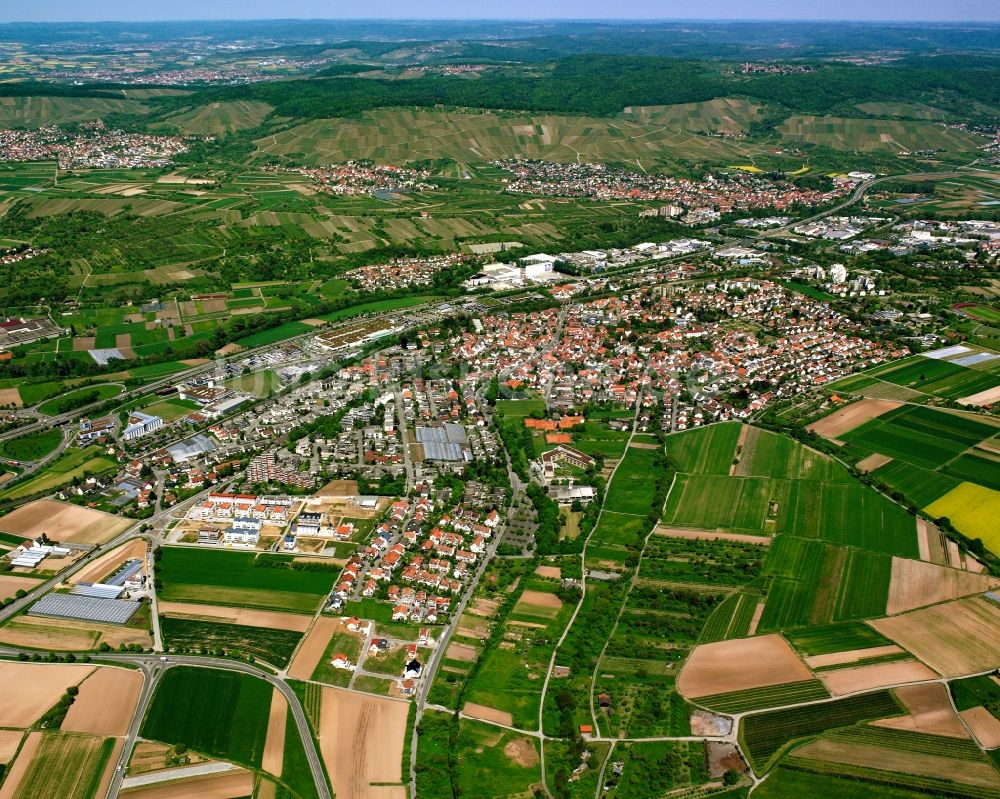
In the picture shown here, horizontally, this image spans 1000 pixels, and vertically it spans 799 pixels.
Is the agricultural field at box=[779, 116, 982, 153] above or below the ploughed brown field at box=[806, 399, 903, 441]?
above

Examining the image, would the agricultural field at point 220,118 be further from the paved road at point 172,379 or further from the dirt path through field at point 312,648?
the dirt path through field at point 312,648

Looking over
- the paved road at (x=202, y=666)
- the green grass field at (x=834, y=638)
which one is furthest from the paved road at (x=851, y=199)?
the paved road at (x=202, y=666)

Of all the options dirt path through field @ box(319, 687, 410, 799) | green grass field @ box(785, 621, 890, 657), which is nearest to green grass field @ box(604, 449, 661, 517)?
green grass field @ box(785, 621, 890, 657)

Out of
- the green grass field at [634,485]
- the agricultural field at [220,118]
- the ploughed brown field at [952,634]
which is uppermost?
the agricultural field at [220,118]

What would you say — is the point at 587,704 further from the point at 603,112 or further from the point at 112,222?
the point at 603,112

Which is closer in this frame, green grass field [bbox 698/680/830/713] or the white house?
green grass field [bbox 698/680/830/713]

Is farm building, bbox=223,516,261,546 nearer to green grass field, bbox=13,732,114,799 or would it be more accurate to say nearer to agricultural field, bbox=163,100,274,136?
green grass field, bbox=13,732,114,799

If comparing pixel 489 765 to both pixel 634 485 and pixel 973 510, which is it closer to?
pixel 634 485
